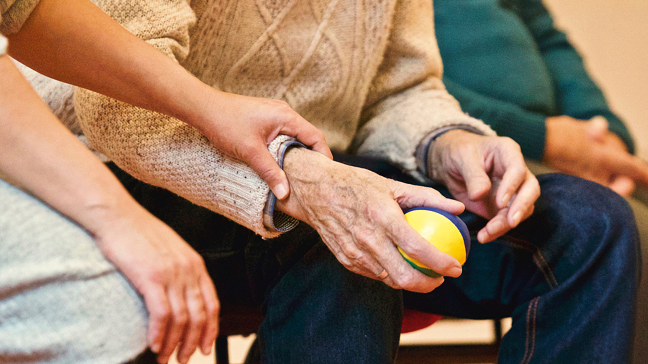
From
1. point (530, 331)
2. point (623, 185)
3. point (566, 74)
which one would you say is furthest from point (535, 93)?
point (530, 331)

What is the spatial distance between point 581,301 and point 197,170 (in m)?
0.56

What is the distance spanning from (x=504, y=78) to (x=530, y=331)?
945mm

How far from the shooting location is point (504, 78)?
4.49ft

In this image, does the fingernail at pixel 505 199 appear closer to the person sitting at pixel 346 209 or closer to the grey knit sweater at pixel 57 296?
the person sitting at pixel 346 209

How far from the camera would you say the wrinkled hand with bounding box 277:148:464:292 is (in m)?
0.46

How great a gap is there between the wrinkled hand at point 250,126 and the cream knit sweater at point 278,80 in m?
0.02

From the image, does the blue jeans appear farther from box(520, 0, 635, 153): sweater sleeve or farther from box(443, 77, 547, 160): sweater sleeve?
box(520, 0, 635, 153): sweater sleeve

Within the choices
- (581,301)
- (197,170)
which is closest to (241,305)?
(197,170)

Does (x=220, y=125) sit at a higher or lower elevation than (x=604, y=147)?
higher

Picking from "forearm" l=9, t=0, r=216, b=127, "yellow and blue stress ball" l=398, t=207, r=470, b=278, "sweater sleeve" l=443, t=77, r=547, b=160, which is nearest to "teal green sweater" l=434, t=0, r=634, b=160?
"sweater sleeve" l=443, t=77, r=547, b=160

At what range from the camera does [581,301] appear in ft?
2.00

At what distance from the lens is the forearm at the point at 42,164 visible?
1.24 feet

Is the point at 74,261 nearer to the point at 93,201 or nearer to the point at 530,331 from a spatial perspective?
the point at 93,201

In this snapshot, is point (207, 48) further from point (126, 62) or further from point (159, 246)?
point (159, 246)
